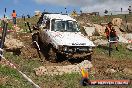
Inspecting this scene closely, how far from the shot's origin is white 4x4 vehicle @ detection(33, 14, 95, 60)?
16.2 meters

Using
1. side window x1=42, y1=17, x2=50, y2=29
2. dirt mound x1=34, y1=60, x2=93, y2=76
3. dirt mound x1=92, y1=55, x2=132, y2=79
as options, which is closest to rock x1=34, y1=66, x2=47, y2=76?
dirt mound x1=34, y1=60, x2=93, y2=76

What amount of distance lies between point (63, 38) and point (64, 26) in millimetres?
1677

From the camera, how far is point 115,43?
21969mm

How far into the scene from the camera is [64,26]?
59.5ft

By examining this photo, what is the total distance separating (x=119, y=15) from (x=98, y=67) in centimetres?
3092

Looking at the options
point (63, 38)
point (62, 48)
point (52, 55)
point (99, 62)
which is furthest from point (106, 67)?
point (52, 55)

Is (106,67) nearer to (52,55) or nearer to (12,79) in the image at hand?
(52,55)

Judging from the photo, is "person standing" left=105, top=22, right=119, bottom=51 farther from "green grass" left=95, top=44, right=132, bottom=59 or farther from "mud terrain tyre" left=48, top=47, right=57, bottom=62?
"mud terrain tyre" left=48, top=47, right=57, bottom=62

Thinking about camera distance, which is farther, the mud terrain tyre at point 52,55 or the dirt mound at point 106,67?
the mud terrain tyre at point 52,55

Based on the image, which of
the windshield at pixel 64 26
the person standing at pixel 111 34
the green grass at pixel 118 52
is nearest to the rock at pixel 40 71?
the windshield at pixel 64 26

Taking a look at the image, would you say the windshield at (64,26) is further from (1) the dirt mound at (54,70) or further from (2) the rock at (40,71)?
(2) the rock at (40,71)

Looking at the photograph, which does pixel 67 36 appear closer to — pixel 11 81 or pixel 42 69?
pixel 42 69

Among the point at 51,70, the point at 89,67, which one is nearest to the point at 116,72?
the point at 89,67

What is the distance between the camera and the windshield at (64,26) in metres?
18.0
